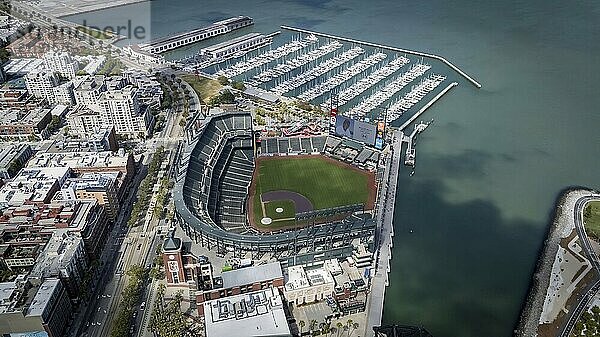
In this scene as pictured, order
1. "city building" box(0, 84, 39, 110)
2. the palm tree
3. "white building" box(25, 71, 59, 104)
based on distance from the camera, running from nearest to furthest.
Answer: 1. the palm tree
2. "city building" box(0, 84, 39, 110)
3. "white building" box(25, 71, 59, 104)

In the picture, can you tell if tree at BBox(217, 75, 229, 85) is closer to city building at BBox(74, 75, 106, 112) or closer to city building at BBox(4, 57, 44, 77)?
city building at BBox(74, 75, 106, 112)

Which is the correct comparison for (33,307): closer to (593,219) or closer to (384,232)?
(384,232)

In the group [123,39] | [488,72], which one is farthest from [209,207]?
[123,39]

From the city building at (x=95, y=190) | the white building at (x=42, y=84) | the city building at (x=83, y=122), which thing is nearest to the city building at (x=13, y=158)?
the city building at (x=83, y=122)

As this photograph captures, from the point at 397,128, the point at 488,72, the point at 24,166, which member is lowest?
the point at 24,166

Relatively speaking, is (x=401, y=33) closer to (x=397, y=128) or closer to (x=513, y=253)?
(x=397, y=128)

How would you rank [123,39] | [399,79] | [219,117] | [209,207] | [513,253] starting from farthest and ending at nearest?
1. [123,39]
2. [399,79]
3. [219,117]
4. [209,207]
5. [513,253]

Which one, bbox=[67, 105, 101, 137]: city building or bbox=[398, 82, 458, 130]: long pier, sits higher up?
bbox=[398, 82, 458, 130]: long pier

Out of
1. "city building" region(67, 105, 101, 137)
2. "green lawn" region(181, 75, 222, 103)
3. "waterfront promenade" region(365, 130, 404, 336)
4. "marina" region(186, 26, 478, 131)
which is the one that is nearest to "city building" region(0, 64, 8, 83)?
"city building" region(67, 105, 101, 137)
